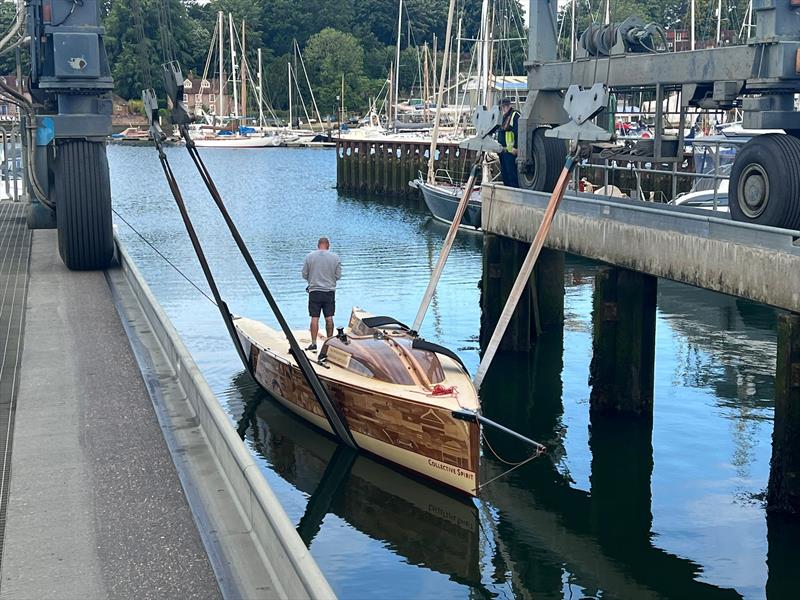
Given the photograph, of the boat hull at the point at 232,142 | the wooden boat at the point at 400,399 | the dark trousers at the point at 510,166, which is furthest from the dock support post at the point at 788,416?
the boat hull at the point at 232,142

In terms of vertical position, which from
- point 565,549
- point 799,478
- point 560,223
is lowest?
point 565,549

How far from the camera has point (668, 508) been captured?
16172 millimetres

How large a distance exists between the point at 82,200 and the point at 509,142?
27.9 ft

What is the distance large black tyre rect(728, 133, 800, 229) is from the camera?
51.2 ft

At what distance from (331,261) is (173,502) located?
30.7 ft

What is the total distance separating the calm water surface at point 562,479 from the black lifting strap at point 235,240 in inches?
30.3

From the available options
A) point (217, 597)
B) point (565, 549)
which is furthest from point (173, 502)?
point (565, 549)

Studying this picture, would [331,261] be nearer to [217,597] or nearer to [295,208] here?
[217,597]

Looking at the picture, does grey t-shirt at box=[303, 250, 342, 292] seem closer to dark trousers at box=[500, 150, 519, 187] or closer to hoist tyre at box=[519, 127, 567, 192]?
hoist tyre at box=[519, 127, 567, 192]

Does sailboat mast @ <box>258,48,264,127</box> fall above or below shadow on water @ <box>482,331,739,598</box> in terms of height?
above

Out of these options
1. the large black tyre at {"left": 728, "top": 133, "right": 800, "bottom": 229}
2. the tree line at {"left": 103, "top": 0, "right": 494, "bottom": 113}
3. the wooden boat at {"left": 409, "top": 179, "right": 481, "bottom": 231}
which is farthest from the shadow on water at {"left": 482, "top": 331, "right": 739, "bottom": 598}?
the tree line at {"left": 103, "top": 0, "right": 494, "bottom": 113}

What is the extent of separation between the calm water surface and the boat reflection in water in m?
0.03

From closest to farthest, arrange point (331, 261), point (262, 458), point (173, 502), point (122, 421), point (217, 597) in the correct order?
point (217, 597), point (173, 502), point (122, 421), point (262, 458), point (331, 261)

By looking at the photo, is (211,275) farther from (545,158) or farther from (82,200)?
(545,158)
